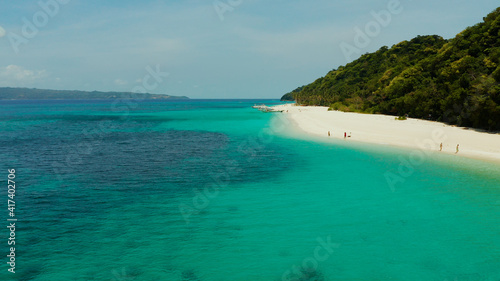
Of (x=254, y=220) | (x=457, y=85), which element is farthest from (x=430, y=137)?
(x=254, y=220)

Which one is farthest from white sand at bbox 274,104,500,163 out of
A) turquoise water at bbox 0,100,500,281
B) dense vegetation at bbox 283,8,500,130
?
turquoise water at bbox 0,100,500,281

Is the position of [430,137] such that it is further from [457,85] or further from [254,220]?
[254,220]

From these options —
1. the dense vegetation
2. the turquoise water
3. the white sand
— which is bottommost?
the turquoise water

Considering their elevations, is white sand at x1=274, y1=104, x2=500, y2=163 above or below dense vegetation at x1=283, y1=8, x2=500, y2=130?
below

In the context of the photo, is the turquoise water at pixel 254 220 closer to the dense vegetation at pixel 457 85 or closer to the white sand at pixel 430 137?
the white sand at pixel 430 137

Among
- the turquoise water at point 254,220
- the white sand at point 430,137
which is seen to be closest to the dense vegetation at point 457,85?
the white sand at point 430,137

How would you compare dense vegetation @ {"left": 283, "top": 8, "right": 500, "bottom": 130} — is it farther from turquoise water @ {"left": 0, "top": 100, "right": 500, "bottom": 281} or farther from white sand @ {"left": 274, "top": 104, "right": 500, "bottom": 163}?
turquoise water @ {"left": 0, "top": 100, "right": 500, "bottom": 281}

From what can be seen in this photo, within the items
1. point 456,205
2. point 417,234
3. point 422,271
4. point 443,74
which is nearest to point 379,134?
point 443,74

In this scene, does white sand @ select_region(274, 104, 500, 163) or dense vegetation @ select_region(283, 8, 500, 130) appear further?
dense vegetation @ select_region(283, 8, 500, 130)

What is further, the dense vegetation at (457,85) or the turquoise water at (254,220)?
the dense vegetation at (457,85)
